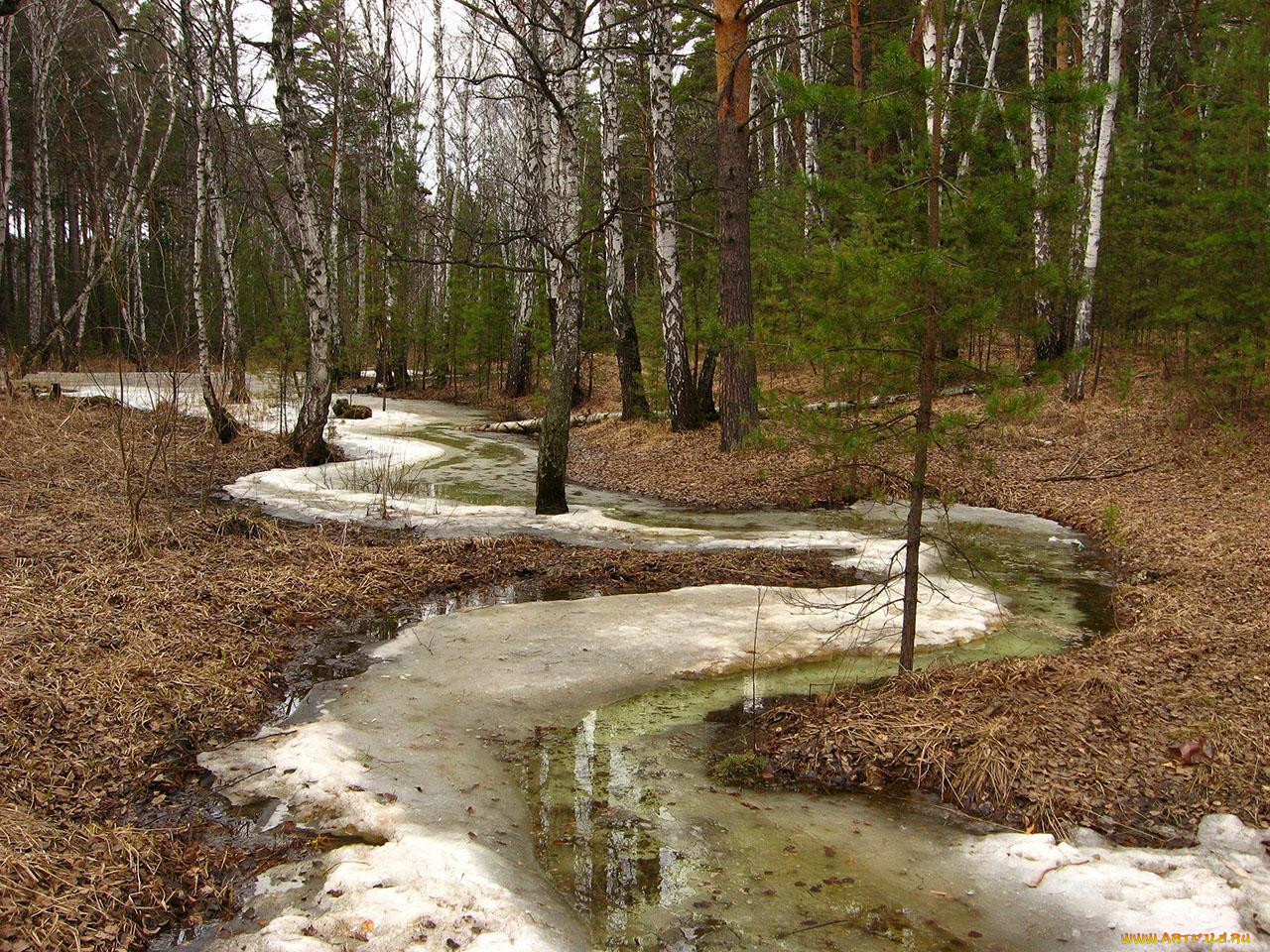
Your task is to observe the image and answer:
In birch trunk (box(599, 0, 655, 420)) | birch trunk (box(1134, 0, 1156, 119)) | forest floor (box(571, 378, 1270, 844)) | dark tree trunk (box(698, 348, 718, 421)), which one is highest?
birch trunk (box(1134, 0, 1156, 119))

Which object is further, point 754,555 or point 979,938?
point 754,555

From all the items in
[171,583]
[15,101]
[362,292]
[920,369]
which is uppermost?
[15,101]

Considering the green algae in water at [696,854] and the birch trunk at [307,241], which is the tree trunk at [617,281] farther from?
the green algae in water at [696,854]

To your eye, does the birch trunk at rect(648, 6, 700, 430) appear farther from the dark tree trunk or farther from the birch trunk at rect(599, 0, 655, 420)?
the birch trunk at rect(599, 0, 655, 420)

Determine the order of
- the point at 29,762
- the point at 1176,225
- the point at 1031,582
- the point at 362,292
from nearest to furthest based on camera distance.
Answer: the point at 29,762 → the point at 1031,582 → the point at 1176,225 → the point at 362,292

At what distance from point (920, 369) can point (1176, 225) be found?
11.4 meters

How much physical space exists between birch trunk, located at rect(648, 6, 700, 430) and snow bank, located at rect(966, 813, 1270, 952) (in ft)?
35.5

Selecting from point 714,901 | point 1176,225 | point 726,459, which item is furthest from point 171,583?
point 1176,225

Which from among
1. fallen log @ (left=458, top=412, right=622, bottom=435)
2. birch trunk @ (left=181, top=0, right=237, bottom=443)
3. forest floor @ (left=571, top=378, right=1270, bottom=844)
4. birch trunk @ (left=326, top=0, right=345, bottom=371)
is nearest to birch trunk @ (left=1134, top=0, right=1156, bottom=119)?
fallen log @ (left=458, top=412, right=622, bottom=435)

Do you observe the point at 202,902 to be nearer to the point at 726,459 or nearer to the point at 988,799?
the point at 988,799

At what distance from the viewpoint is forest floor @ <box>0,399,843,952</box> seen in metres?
2.94

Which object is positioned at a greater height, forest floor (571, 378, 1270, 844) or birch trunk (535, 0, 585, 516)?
birch trunk (535, 0, 585, 516)

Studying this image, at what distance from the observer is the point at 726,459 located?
12133 mm

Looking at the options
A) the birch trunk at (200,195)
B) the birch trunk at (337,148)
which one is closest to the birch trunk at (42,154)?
the birch trunk at (200,195)
